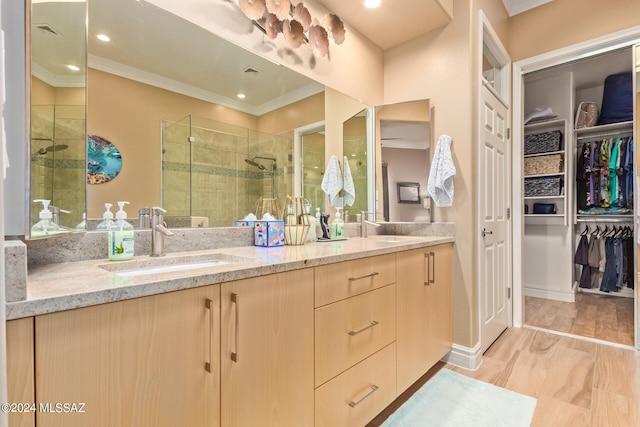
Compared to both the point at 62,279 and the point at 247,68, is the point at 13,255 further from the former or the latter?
the point at 247,68

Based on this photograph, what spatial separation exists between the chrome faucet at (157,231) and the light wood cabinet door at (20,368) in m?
0.63

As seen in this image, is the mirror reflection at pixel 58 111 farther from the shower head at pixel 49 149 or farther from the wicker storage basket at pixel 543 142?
the wicker storage basket at pixel 543 142

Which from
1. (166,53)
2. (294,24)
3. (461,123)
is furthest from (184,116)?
(461,123)

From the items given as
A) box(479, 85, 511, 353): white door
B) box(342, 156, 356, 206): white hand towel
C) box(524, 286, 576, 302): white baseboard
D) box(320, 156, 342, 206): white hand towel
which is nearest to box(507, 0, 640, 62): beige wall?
box(479, 85, 511, 353): white door

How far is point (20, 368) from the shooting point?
0.58 metres

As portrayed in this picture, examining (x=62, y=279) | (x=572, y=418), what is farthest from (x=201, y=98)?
(x=572, y=418)

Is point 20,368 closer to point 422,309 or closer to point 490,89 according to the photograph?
point 422,309

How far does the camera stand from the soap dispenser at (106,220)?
1.18m

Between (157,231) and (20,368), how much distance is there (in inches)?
27.1

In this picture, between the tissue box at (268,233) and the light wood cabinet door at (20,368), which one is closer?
the light wood cabinet door at (20,368)

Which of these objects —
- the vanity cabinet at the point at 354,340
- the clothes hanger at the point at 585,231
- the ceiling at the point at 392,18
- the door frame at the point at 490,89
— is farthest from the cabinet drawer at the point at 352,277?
the clothes hanger at the point at 585,231

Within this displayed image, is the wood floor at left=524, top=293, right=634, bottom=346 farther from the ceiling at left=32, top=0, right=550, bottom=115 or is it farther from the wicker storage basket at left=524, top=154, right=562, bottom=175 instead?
the ceiling at left=32, top=0, right=550, bottom=115

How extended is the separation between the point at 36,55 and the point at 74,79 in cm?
23

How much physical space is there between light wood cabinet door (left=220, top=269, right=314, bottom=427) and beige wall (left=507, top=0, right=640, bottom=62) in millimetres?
3012
